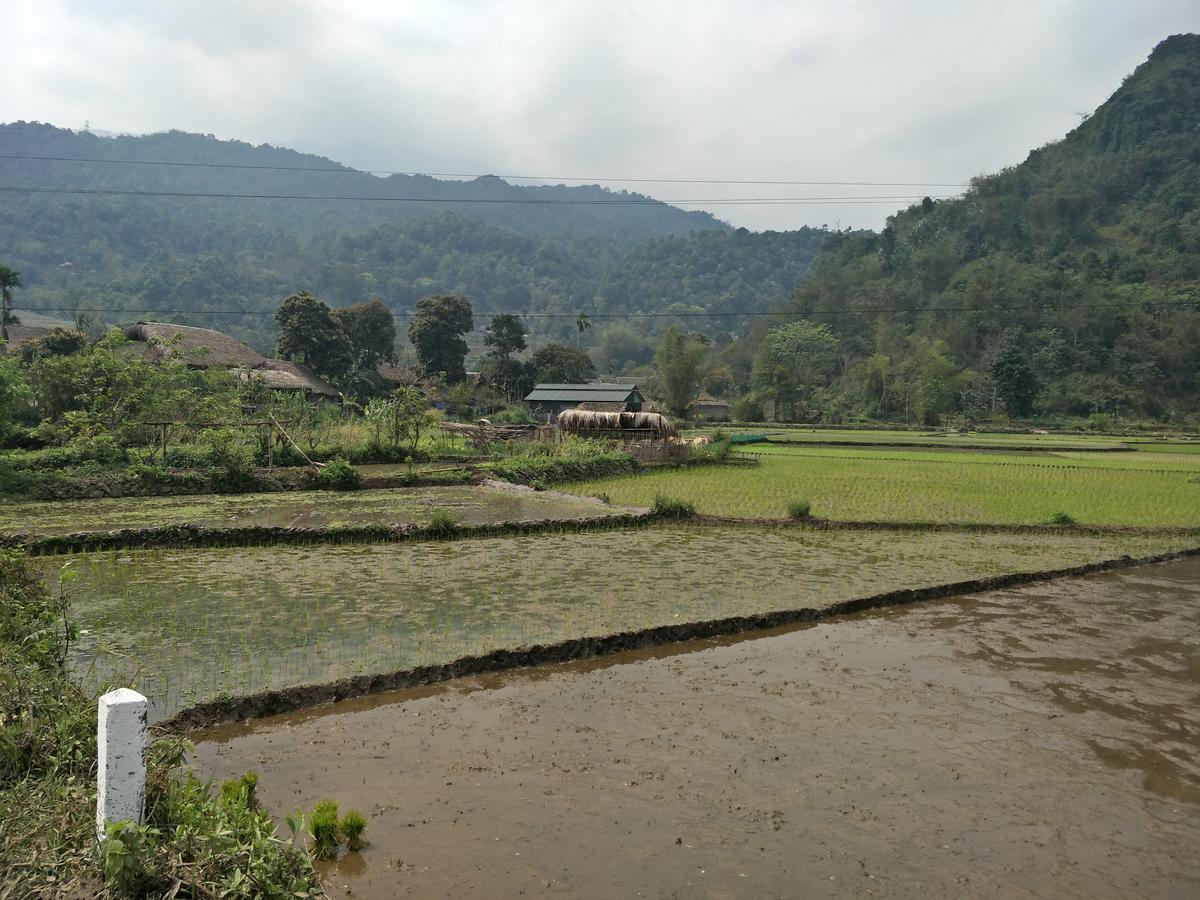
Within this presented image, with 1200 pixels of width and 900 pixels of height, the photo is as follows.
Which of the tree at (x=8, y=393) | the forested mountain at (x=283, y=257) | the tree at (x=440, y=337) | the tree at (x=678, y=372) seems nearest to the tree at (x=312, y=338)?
the tree at (x=440, y=337)

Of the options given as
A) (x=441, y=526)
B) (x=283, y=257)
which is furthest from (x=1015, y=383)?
(x=283, y=257)

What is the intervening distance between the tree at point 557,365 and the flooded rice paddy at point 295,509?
131ft

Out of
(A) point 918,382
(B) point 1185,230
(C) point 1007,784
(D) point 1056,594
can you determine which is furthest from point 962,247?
(C) point 1007,784

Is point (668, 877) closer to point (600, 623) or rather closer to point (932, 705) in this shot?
point (932, 705)

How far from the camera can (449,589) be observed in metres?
10.4

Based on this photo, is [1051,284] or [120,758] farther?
[1051,284]

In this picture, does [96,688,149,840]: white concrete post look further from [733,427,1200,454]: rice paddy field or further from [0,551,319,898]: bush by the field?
[733,427,1200,454]: rice paddy field

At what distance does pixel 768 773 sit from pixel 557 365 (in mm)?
55180

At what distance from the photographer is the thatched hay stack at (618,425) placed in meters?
29.7

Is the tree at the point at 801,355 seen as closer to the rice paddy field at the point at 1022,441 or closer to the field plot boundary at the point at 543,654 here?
the rice paddy field at the point at 1022,441

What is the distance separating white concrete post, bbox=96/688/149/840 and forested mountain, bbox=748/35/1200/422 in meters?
61.9

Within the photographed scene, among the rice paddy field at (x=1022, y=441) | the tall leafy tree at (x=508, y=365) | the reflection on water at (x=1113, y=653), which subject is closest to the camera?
the reflection on water at (x=1113, y=653)

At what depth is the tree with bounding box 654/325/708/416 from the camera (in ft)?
195

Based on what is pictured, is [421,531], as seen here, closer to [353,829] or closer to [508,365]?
[353,829]
